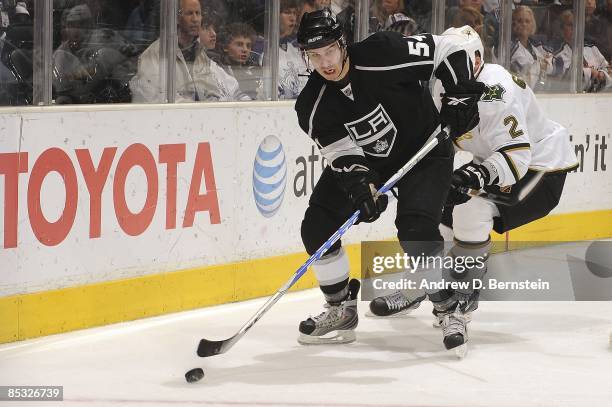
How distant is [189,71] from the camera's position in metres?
5.11

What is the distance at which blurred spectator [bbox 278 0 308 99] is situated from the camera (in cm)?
555

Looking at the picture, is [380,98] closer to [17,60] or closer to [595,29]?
[17,60]

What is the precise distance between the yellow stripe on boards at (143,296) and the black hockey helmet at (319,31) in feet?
4.22

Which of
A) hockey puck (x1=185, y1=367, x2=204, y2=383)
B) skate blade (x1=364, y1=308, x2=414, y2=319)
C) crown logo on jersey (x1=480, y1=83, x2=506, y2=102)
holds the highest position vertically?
crown logo on jersey (x1=480, y1=83, x2=506, y2=102)

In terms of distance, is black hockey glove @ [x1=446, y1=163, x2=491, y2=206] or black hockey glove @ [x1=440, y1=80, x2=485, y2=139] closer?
black hockey glove @ [x1=440, y1=80, x2=485, y2=139]

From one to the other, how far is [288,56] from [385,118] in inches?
63.7

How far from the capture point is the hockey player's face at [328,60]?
390cm

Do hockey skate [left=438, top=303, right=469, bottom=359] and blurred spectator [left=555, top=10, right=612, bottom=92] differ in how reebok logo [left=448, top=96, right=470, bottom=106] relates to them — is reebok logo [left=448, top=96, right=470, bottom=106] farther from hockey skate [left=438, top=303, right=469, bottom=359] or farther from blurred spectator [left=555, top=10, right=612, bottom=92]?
Result: blurred spectator [left=555, top=10, right=612, bottom=92]

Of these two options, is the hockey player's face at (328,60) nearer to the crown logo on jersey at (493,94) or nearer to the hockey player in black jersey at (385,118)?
the hockey player in black jersey at (385,118)

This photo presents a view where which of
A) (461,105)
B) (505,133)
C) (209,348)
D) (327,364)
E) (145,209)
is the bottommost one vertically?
(327,364)

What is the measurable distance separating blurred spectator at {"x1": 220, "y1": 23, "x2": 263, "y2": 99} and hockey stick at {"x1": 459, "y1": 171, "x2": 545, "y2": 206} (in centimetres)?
129

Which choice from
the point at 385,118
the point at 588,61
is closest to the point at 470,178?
the point at 385,118

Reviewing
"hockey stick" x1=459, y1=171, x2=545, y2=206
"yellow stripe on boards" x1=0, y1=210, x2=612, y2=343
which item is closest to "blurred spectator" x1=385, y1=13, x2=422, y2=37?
"yellow stripe on boards" x1=0, y1=210, x2=612, y2=343

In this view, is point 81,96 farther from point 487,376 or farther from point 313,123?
point 487,376
